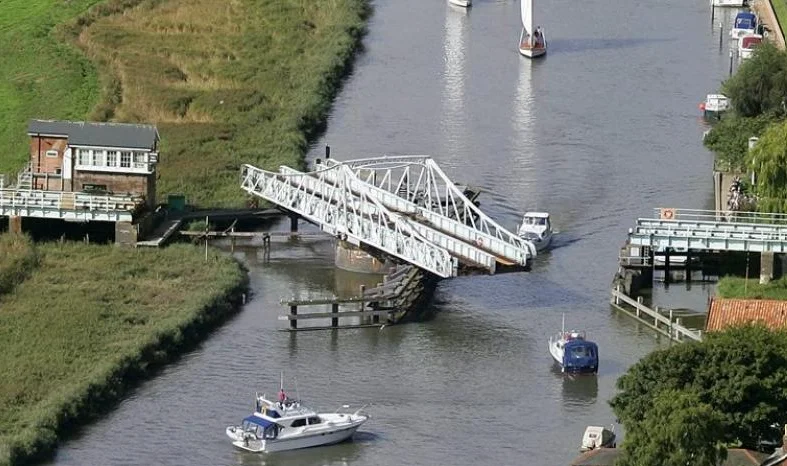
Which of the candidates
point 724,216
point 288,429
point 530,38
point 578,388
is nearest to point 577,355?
point 578,388

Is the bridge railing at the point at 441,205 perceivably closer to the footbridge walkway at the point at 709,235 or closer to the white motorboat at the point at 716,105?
the footbridge walkway at the point at 709,235

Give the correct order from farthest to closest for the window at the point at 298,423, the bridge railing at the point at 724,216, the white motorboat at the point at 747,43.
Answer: the white motorboat at the point at 747,43
the bridge railing at the point at 724,216
the window at the point at 298,423

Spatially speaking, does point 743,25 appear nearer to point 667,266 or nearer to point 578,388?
point 667,266

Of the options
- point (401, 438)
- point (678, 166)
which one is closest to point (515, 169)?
point (678, 166)

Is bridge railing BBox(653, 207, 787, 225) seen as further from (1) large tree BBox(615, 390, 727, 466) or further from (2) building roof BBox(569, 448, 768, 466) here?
A: (1) large tree BBox(615, 390, 727, 466)

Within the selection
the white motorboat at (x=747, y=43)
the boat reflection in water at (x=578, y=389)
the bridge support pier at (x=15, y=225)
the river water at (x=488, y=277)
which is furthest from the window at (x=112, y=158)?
the white motorboat at (x=747, y=43)

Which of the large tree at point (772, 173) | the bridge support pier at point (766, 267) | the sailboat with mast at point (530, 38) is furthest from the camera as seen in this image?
the sailboat with mast at point (530, 38)
